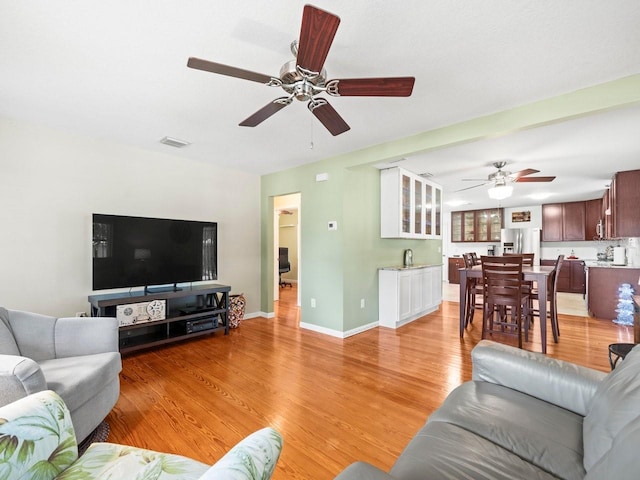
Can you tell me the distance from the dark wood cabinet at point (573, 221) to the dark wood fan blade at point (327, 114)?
26.3 ft

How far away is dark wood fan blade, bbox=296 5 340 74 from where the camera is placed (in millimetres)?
1282

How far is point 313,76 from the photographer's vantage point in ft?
5.77

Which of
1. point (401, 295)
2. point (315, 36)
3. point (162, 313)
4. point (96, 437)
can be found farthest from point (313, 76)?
point (401, 295)

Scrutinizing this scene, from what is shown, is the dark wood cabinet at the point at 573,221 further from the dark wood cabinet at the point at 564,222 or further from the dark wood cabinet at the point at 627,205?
the dark wood cabinet at the point at 627,205

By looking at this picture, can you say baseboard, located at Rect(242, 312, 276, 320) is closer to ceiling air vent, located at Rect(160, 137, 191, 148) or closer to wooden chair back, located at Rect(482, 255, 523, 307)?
ceiling air vent, located at Rect(160, 137, 191, 148)

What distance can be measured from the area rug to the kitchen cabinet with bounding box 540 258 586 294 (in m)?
8.93

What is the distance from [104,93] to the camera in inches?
96.0

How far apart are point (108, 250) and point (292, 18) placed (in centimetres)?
301

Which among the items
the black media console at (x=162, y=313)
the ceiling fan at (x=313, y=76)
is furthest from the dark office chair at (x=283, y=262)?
the ceiling fan at (x=313, y=76)

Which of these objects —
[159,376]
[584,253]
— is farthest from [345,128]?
[584,253]

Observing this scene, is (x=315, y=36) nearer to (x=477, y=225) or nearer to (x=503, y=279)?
(x=503, y=279)

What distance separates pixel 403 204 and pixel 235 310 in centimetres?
300

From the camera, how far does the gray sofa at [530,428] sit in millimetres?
916

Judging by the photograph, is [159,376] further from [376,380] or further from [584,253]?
[584,253]
